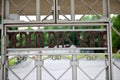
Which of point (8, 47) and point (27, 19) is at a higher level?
point (27, 19)

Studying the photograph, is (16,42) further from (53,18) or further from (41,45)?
(53,18)

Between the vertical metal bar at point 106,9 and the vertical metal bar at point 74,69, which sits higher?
the vertical metal bar at point 106,9

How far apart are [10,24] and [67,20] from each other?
1.21m

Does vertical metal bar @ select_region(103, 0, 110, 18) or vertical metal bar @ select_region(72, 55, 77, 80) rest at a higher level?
vertical metal bar @ select_region(103, 0, 110, 18)

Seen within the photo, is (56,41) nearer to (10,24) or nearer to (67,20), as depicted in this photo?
(67,20)

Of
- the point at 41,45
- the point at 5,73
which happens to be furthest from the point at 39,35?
the point at 5,73

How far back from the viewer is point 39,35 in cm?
436

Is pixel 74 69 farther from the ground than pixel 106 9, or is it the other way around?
pixel 106 9

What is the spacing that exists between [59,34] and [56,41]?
0.55 feet

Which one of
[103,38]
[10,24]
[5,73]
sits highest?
[10,24]

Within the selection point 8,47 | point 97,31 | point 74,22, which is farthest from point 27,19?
point 97,31

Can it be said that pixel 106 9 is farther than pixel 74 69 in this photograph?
Yes

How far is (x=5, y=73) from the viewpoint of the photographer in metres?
Answer: 4.28

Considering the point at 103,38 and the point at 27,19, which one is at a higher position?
the point at 27,19
